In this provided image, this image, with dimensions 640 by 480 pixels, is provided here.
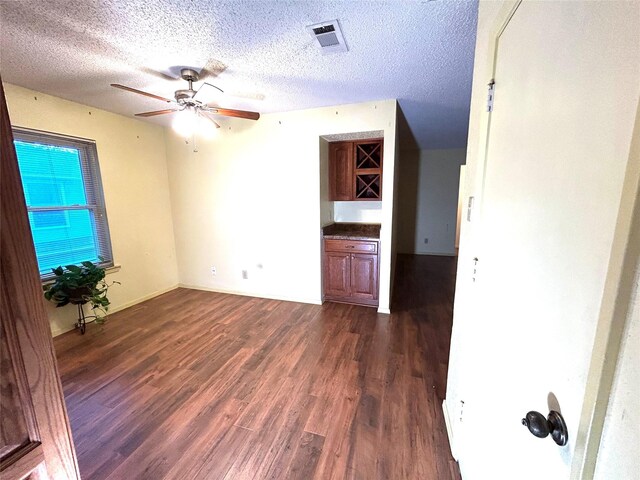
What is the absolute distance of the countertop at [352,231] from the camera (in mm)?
3325

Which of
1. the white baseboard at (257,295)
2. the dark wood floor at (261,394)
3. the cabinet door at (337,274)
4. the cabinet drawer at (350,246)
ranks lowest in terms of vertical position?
the dark wood floor at (261,394)

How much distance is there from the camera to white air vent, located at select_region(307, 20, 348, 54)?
5.37 feet

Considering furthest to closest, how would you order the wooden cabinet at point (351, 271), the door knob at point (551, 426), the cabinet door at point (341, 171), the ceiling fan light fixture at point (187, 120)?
the cabinet door at point (341, 171) → the wooden cabinet at point (351, 271) → the ceiling fan light fixture at point (187, 120) → the door knob at point (551, 426)

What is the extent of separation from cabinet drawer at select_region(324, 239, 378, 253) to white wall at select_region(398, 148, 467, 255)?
3.39 m

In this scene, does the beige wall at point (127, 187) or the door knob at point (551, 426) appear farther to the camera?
the beige wall at point (127, 187)

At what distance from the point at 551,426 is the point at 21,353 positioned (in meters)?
1.06

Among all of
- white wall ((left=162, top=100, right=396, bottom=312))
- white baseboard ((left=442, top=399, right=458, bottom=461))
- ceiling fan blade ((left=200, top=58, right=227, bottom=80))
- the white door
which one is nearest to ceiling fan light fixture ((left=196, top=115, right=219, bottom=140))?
white wall ((left=162, top=100, right=396, bottom=312))

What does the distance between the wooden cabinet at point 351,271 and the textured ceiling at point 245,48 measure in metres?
1.70

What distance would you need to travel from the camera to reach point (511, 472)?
2.65 ft

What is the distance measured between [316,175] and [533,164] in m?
2.72

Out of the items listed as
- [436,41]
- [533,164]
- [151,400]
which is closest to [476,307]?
[533,164]

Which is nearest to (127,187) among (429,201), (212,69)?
(212,69)

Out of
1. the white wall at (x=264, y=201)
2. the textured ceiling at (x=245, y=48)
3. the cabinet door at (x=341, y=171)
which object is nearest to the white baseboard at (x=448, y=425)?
the white wall at (x=264, y=201)

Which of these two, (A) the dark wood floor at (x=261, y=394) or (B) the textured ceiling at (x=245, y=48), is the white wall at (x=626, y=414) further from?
(B) the textured ceiling at (x=245, y=48)
